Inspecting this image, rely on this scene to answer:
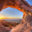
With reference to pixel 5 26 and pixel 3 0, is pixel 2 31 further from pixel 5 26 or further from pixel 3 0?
pixel 3 0

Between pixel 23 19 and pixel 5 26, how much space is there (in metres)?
0.17

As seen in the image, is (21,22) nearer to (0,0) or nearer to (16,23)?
(16,23)

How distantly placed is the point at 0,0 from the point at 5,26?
221 millimetres

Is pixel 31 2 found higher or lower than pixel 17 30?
higher

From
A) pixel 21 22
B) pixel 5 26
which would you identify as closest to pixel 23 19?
pixel 21 22

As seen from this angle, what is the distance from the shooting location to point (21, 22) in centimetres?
65

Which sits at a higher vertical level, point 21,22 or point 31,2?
point 31,2

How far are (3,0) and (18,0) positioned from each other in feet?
0.37

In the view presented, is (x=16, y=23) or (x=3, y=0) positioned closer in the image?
(x=3, y=0)

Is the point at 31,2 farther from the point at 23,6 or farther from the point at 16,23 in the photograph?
the point at 16,23

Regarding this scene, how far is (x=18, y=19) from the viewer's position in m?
0.69

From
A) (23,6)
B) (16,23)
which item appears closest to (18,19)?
(16,23)

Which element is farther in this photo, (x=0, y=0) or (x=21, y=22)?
(x=21, y=22)

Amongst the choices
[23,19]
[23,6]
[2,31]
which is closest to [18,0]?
[23,6]
